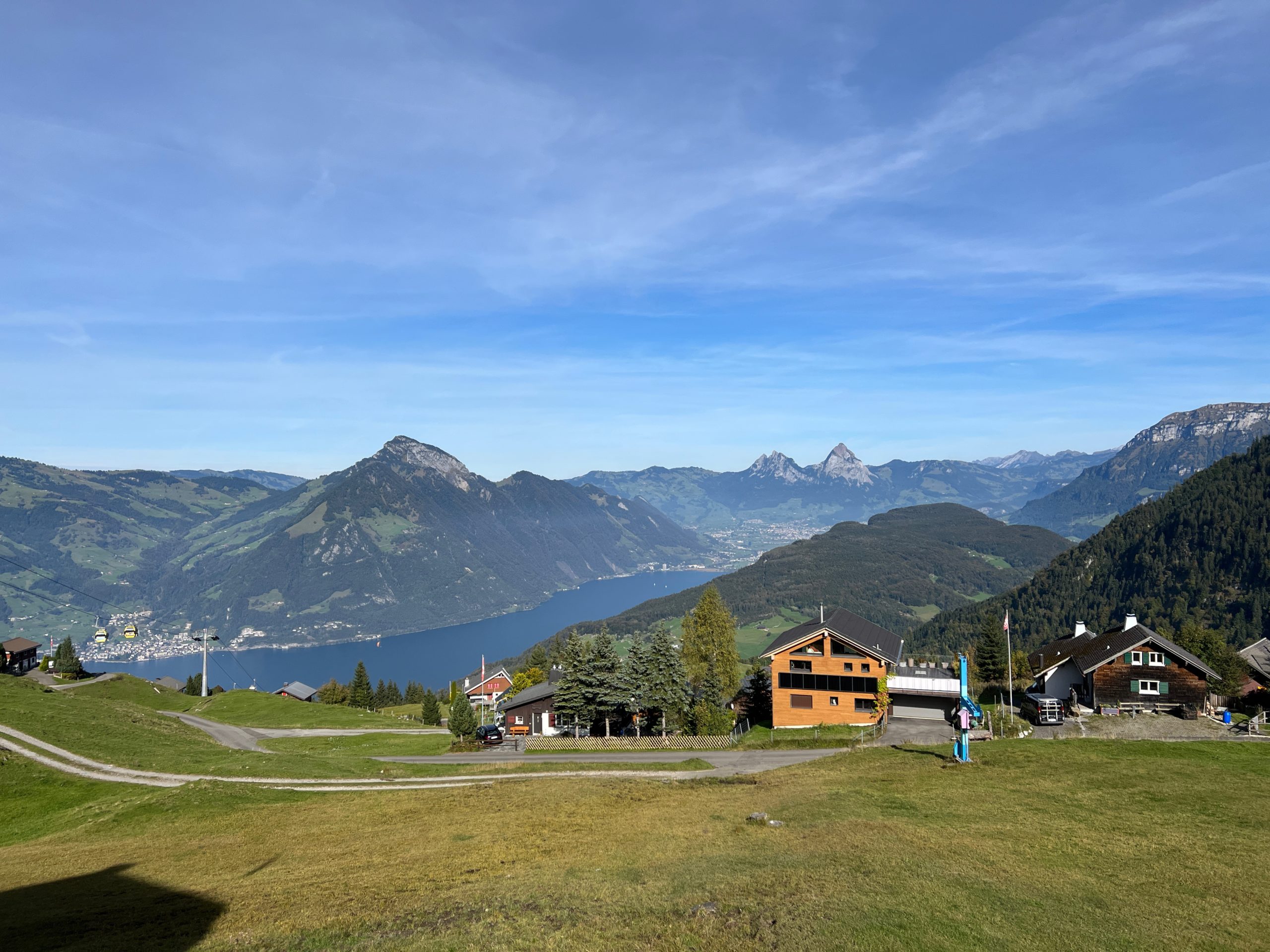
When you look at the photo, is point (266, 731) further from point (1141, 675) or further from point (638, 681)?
point (1141, 675)

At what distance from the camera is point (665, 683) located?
70.8 metres

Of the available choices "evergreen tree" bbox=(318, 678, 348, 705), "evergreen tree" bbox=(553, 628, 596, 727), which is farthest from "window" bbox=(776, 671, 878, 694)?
"evergreen tree" bbox=(318, 678, 348, 705)

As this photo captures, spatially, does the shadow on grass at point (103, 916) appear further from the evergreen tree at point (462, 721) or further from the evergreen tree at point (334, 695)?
the evergreen tree at point (334, 695)

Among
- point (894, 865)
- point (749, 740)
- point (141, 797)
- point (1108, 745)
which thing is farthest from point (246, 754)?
point (1108, 745)

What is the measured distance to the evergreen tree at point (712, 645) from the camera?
269 feet

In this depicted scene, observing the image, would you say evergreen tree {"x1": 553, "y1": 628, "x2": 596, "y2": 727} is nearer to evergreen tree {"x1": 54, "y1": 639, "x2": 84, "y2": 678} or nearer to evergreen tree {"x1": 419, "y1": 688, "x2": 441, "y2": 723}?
evergreen tree {"x1": 419, "y1": 688, "x2": 441, "y2": 723}

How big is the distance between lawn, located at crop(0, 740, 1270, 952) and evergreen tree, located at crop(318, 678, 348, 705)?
100 meters

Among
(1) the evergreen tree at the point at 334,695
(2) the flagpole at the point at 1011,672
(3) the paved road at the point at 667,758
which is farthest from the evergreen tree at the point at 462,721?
(1) the evergreen tree at the point at 334,695

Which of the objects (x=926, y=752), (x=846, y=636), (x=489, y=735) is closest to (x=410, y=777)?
(x=489, y=735)

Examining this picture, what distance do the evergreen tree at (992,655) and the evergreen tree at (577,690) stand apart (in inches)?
2137

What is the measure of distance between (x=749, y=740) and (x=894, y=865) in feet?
145

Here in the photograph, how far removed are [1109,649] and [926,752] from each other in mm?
32374

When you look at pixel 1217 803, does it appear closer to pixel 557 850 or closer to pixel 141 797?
pixel 557 850

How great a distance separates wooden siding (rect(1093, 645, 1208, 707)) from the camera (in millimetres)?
65938
